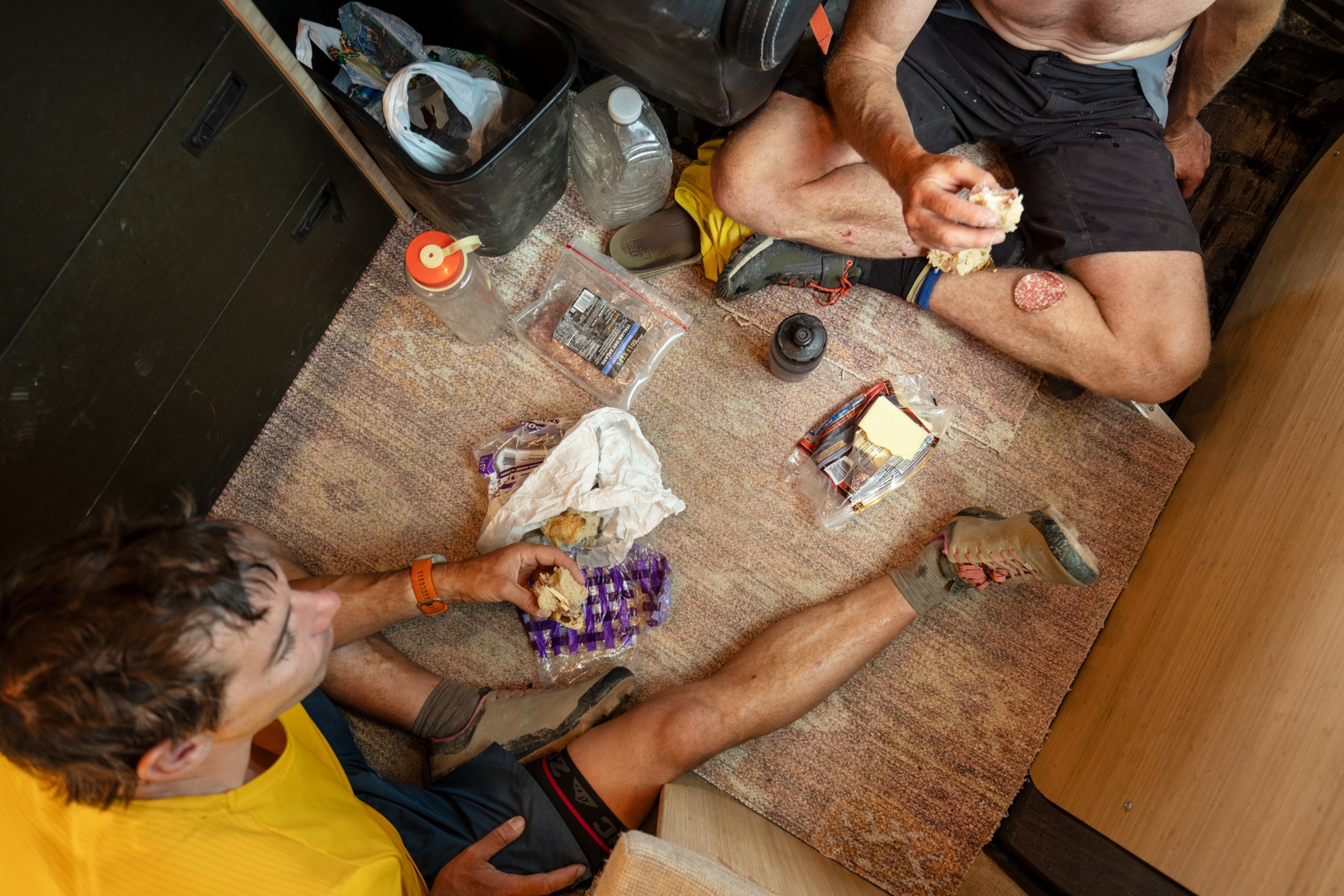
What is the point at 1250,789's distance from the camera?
954mm

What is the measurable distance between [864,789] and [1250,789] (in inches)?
24.7

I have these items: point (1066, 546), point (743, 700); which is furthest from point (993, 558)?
point (743, 700)

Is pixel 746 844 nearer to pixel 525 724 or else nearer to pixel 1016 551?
pixel 525 724

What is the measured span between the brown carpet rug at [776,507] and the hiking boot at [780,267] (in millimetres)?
78

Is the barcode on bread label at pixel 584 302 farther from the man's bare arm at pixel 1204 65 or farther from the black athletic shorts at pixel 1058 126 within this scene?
the man's bare arm at pixel 1204 65

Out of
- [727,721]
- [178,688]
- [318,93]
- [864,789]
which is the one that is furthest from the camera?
[864,789]

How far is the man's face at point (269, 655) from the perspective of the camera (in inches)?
31.4

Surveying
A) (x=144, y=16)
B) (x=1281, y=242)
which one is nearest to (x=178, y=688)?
(x=144, y=16)

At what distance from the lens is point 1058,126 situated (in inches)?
51.4

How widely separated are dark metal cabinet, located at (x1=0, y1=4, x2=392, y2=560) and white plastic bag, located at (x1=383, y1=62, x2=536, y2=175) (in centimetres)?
18

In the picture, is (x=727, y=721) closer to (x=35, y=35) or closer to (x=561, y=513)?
(x=561, y=513)

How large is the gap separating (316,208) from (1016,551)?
144cm

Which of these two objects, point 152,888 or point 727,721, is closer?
point 152,888

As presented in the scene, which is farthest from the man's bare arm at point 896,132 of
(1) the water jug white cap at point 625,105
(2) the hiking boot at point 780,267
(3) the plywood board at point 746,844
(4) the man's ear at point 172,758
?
(4) the man's ear at point 172,758
